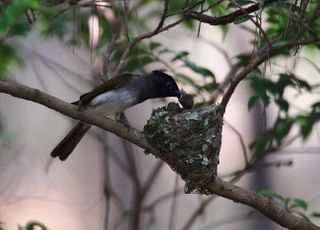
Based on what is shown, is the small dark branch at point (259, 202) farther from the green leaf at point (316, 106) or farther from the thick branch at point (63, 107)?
the green leaf at point (316, 106)

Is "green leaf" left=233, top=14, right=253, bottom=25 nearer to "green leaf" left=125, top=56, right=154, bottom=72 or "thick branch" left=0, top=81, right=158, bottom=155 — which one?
"thick branch" left=0, top=81, right=158, bottom=155

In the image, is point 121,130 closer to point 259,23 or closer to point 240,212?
point 259,23

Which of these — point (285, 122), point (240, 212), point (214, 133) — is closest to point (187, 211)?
point (240, 212)

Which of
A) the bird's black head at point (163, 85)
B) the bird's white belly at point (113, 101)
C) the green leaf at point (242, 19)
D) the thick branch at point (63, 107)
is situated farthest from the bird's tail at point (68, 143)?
the green leaf at point (242, 19)

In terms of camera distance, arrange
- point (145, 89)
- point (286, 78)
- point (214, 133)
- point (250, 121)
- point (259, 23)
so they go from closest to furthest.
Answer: point (259, 23) < point (214, 133) < point (286, 78) < point (145, 89) < point (250, 121)

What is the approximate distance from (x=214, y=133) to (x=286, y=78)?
66 cm

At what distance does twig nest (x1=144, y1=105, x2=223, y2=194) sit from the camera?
3539 mm

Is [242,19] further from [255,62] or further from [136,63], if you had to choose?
[136,63]

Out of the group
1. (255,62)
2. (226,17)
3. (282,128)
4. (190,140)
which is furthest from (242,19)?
(282,128)

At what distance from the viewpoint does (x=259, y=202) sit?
3.31 m

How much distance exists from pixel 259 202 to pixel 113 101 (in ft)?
4.47

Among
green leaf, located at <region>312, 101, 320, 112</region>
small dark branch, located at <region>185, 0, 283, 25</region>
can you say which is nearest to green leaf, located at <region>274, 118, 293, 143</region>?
green leaf, located at <region>312, 101, 320, 112</region>

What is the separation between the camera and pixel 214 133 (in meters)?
3.80

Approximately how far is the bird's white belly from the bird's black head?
0.56 feet
